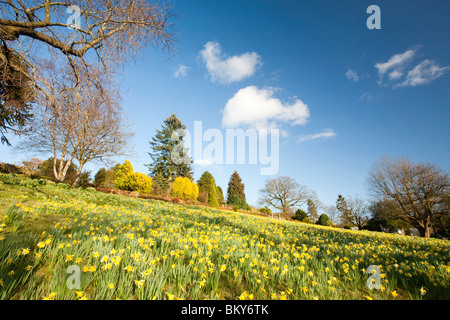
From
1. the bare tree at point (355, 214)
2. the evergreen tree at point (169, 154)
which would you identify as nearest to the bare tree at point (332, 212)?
the bare tree at point (355, 214)

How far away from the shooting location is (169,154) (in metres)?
36.8

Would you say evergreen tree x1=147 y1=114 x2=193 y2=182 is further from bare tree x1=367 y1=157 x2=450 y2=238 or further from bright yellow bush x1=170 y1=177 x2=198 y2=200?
bare tree x1=367 y1=157 x2=450 y2=238

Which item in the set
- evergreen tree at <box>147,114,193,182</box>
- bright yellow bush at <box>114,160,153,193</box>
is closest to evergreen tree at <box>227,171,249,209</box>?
evergreen tree at <box>147,114,193,182</box>

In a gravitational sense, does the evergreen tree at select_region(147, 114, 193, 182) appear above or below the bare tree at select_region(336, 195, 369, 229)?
above

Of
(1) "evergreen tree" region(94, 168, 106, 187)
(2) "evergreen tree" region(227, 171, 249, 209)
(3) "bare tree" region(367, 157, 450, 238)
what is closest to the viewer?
(3) "bare tree" region(367, 157, 450, 238)

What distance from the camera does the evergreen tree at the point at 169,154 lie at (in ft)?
117

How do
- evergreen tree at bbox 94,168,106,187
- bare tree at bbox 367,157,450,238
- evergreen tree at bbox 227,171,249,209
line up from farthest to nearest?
evergreen tree at bbox 227,171,249,209 → evergreen tree at bbox 94,168,106,187 → bare tree at bbox 367,157,450,238

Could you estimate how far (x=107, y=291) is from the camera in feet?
5.11

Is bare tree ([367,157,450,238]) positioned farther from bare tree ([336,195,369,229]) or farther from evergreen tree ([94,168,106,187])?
A: evergreen tree ([94,168,106,187])

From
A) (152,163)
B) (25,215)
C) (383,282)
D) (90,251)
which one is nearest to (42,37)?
(25,215)

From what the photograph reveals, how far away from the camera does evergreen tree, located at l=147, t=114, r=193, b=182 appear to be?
3562cm

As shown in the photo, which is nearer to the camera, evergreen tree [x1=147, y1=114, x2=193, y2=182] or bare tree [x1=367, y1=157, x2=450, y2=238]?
bare tree [x1=367, y1=157, x2=450, y2=238]

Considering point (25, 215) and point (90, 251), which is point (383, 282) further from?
point (25, 215)

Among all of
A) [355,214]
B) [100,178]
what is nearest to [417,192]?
[355,214]
